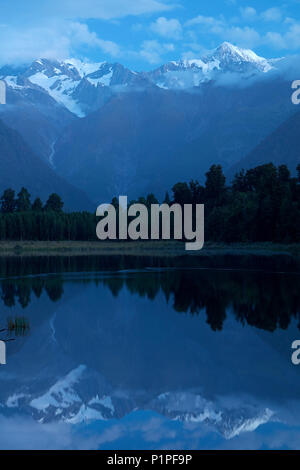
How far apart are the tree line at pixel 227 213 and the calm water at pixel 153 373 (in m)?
64.1

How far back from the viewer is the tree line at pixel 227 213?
336ft

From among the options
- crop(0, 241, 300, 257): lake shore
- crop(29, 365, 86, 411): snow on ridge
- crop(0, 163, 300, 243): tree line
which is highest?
crop(0, 163, 300, 243): tree line

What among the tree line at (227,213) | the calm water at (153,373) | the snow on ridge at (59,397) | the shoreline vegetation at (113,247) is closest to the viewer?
the calm water at (153,373)

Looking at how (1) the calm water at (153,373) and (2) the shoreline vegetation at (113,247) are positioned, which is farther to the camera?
(2) the shoreline vegetation at (113,247)

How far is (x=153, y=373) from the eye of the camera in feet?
66.5

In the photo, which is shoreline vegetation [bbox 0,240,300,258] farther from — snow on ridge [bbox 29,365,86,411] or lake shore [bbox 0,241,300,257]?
snow on ridge [bbox 29,365,86,411]

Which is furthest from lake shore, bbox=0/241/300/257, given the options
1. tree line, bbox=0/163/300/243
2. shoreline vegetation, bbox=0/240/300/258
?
tree line, bbox=0/163/300/243

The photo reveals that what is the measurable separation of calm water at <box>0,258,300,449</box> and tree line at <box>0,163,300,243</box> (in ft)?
210

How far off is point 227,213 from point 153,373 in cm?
9820

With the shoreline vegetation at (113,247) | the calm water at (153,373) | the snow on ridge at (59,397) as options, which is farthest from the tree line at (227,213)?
the snow on ridge at (59,397)

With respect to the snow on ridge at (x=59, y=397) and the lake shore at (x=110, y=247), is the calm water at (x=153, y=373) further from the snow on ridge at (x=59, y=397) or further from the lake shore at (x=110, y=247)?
the lake shore at (x=110, y=247)

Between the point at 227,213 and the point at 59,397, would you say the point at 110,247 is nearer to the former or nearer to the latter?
the point at 227,213

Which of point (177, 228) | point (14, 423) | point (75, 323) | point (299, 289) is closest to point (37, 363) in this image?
point (14, 423)

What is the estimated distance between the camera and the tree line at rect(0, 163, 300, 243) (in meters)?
102
